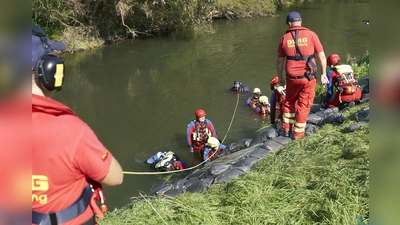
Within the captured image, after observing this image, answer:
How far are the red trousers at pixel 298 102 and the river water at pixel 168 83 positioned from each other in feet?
8.76

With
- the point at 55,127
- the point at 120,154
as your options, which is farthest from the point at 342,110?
the point at 55,127

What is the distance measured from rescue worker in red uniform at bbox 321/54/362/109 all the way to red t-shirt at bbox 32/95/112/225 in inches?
291

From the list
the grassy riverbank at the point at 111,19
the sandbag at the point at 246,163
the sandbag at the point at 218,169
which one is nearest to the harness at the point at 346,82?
the sandbag at the point at 246,163

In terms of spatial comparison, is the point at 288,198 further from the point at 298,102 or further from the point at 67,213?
the point at 298,102

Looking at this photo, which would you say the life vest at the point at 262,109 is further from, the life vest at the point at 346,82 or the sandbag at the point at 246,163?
the sandbag at the point at 246,163

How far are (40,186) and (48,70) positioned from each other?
1.78 ft

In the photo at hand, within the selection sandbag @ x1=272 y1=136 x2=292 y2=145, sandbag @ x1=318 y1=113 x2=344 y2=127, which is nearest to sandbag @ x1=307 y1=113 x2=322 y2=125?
sandbag @ x1=318 y1=113 x2=344 y2=127

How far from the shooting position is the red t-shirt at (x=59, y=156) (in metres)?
1.65

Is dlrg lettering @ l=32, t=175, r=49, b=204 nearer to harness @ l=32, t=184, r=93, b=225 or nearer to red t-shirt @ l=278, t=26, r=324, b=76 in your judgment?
harness @ l=32, t=184, r=93, b=225

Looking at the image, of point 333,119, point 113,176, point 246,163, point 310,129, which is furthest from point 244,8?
point 113,176

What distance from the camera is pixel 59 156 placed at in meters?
1.68

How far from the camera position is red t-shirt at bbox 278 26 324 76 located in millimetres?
5762

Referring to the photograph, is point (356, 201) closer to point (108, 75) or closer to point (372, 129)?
point (372, 129)

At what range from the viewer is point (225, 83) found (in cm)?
1352
